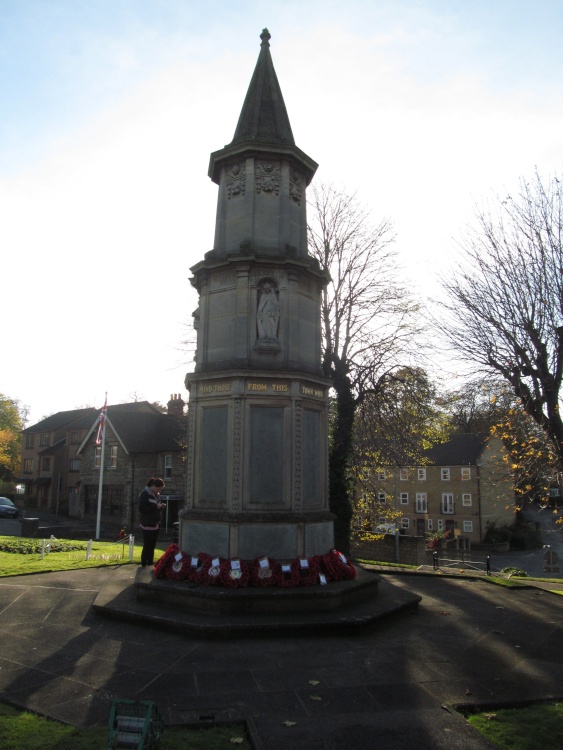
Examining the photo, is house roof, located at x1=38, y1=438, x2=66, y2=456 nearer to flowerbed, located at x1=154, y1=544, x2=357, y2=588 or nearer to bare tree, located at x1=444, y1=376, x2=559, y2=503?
bare tree, located at x1=444, y1=376, x2=559, y2=503

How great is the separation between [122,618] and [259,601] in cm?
222

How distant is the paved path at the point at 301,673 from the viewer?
5.17 metres

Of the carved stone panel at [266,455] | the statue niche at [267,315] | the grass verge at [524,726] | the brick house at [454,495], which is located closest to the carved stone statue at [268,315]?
the statue niche at [267,315]

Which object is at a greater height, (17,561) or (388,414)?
(388,414)

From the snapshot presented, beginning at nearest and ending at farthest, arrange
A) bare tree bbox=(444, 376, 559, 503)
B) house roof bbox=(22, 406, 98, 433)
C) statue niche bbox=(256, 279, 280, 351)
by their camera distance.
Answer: statue niche bbox=(256, 279, 280, 351)
bare tree bbox=(444, 376, 559, 503)
house roof bbox=(22, 406, 98, 433)

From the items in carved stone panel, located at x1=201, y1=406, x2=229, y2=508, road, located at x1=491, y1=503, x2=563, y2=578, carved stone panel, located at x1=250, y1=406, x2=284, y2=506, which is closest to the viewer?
carved stone panel, located at x1=250, y1=406, x2=284, y2=506

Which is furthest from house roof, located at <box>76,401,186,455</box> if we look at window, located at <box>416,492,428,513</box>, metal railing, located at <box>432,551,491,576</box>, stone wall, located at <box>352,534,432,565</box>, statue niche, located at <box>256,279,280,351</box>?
statue niche, located at <box>256,279,280,351</box>

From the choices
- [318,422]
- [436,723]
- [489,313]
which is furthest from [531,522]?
[436,723]

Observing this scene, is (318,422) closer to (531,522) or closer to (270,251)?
(270,251)

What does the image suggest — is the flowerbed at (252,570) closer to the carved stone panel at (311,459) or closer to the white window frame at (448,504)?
the carved stone panel at (311,459)

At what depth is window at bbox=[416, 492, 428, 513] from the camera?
54.7 metres

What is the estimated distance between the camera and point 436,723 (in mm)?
5195

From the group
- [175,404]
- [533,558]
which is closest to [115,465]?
[175,404]

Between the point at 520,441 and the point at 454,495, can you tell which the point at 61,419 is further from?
the point at 520,441
